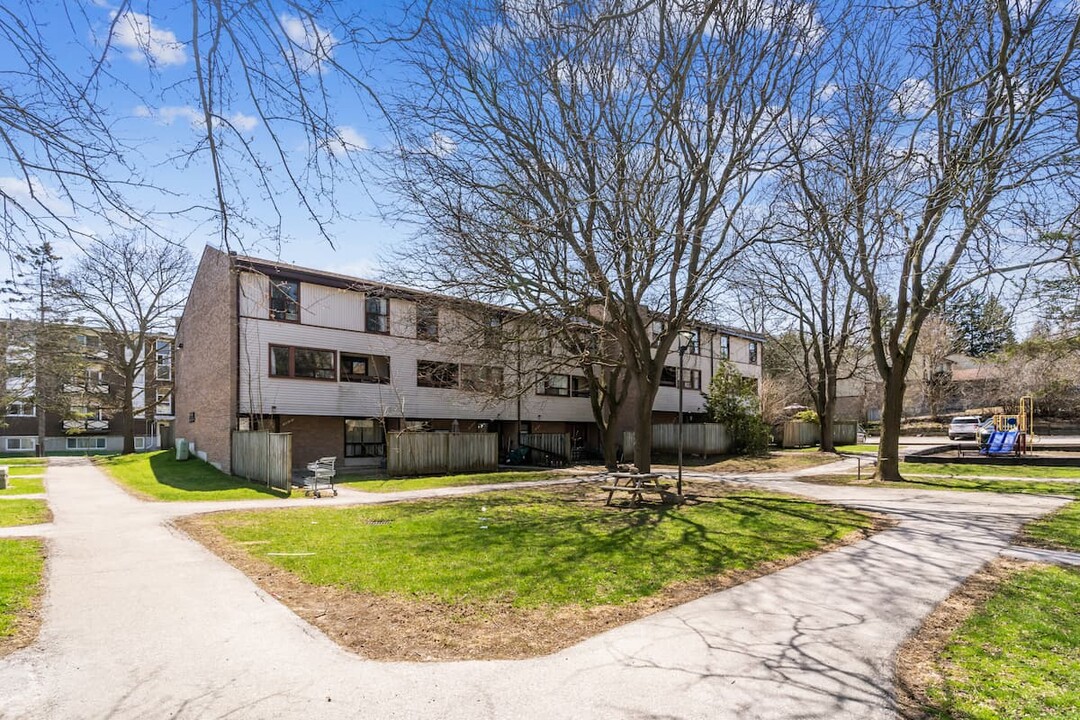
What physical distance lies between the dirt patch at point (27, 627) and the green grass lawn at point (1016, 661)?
23.9ft

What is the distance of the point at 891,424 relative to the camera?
1923cm

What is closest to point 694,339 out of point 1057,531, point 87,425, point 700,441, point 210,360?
point 700,441

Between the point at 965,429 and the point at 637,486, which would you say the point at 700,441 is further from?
the point at 965,429

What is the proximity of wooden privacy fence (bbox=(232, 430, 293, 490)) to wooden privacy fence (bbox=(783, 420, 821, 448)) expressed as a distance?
30.6 metres

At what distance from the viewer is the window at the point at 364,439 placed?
25.5 m

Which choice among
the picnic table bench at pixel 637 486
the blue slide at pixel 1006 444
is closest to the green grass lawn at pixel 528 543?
the picnic table bench at pixel 637 486

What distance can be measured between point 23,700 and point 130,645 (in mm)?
1073

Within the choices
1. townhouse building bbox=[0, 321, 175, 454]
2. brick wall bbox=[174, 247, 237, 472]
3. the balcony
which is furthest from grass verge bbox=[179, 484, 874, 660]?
the balcony

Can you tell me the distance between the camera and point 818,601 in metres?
6.62

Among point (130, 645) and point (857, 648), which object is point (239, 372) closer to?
point (130, 645)

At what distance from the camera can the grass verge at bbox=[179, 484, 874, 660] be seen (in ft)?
19.2

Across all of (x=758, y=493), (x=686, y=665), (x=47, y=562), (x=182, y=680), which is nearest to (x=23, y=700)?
(x=182, y=680)

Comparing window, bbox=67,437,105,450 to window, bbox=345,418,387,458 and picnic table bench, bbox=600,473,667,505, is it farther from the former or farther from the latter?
picnic table bench, bbox=600,473,667,505

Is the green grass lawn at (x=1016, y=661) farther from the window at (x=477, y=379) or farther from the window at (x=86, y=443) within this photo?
the window at (x=86, y=443)
